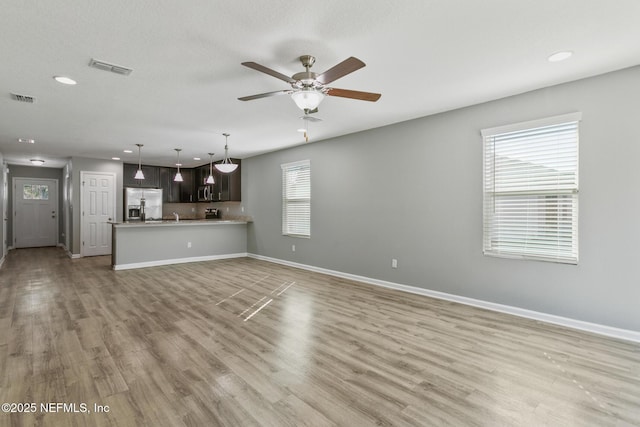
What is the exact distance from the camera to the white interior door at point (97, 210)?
8.12 m

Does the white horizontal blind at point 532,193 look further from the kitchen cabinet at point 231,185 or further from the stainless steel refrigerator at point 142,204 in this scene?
the stainless steel refrigerator at point 142,204

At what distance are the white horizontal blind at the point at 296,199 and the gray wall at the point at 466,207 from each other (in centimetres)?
20

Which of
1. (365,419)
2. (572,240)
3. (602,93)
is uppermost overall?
(602,93)

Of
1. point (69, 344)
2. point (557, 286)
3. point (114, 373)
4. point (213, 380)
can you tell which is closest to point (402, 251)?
point (557, 286)

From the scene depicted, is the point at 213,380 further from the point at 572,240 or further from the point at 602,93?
the point at 602,93

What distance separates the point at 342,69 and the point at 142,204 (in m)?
8.68

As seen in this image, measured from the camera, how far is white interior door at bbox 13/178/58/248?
946 cm

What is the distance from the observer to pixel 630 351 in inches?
109

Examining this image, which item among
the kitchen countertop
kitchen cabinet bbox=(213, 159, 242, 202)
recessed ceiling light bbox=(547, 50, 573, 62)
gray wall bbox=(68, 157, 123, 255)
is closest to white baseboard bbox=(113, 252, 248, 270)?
the kitchen countertop

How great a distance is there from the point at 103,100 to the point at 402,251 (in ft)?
14.7

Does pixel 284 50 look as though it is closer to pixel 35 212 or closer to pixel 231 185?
pixel 231 185

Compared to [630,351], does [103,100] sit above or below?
above

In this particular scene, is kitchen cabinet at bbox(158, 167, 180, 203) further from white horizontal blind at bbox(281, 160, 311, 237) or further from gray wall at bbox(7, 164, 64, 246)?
white horizontal blind at bbox(281, 160, 311, 237)

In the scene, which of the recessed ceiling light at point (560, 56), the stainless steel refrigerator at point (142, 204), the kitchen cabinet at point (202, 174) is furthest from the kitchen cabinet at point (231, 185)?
the recessed ceiling light at point (560, 56)
